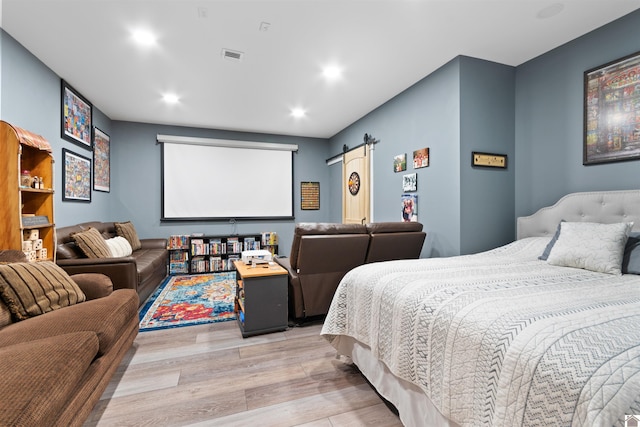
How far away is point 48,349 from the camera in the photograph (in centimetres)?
121

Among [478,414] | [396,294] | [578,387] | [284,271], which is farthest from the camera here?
[284,271]

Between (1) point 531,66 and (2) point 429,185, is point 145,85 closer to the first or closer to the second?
(2) point 429,185

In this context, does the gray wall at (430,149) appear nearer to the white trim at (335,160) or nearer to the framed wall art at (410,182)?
the framed wall art at (410,182)

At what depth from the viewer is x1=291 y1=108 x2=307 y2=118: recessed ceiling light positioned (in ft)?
15.1

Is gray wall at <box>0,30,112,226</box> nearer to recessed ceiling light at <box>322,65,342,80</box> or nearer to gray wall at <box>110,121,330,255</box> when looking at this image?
gray wall at <box>110,121,330,255</box>

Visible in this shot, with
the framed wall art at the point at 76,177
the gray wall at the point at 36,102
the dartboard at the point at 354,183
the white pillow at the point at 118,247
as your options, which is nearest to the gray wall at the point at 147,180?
the framed wall art at the point at 76,177

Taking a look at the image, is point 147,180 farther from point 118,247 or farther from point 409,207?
point 409,207

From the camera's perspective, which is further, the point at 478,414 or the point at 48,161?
the point at 48,161

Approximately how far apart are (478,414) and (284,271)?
72.1 inches

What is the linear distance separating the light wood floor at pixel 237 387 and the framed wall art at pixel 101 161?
10.5 ft

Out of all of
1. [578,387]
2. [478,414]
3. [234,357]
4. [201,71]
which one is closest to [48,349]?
[234,357]

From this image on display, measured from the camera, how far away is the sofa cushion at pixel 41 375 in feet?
2.95

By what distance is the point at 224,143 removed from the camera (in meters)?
5.66

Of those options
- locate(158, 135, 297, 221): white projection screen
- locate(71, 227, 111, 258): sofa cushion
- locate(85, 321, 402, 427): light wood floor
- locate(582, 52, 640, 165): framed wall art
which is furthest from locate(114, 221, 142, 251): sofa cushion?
locate(582, 52, 640, 165): framed wall art
